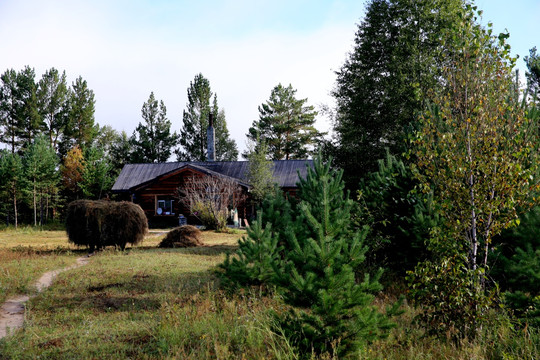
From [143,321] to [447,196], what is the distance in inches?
229

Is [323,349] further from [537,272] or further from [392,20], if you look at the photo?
[392,20]

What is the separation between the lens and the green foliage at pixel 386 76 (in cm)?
2181

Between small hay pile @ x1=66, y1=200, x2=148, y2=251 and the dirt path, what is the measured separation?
13.6 feet

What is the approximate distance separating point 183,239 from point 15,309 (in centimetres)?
1071

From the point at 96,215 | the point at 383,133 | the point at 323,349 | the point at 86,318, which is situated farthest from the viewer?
the point at 383,133

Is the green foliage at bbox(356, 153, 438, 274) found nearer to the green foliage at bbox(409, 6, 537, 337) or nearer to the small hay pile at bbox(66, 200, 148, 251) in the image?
the green foliage at bbox(409, 6, 537, 337)

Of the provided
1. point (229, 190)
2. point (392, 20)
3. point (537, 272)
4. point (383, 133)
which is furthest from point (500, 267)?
point (229, 190)

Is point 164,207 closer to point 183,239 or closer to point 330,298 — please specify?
point 183,239

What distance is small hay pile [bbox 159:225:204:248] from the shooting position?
743 inches

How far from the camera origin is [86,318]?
758 centimetres

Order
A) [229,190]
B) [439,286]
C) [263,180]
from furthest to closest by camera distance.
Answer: [263,180] < [229,190] < [439,286]

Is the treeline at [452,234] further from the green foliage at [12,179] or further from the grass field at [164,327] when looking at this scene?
the green foliage at [12,179]

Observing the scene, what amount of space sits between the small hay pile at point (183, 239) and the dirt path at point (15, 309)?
710 centimetres

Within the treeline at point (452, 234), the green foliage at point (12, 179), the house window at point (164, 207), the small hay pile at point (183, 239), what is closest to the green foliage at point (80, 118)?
the green foliage at point (12, 179)
